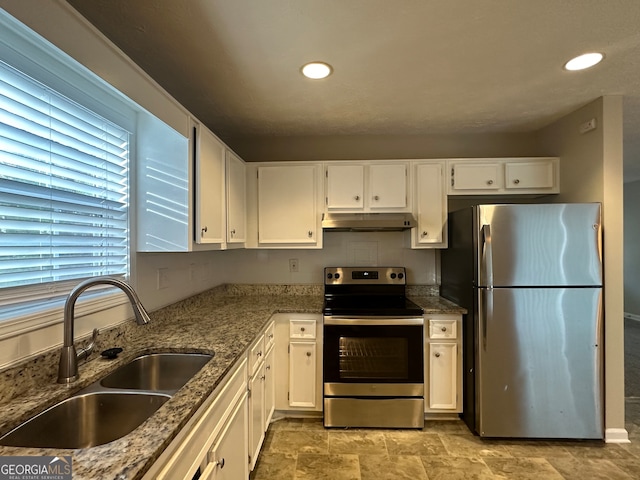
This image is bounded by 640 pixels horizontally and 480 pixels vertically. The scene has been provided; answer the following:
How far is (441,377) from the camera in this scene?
2.35 meters

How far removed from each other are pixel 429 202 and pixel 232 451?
2.22 meters

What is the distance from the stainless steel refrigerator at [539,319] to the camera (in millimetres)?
2072

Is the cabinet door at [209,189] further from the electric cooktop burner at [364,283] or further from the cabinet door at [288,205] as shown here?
the electric cooktop burner at [364,283]

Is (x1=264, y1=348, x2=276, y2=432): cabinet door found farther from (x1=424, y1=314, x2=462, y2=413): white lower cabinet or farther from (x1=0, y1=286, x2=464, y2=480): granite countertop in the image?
(x1=424, y1=314, x2=462, y2=413): white lower cabinet

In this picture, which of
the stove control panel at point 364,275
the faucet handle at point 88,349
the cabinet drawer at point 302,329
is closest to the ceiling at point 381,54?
the stove control panel at point 364,275

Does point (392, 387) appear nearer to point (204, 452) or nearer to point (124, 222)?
point (204, 452)

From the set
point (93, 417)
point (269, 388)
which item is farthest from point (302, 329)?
point (93, 417)

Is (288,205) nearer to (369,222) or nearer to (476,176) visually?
(369,222)

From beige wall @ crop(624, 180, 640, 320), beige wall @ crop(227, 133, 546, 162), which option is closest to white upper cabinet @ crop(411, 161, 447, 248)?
beige wall @ crop(227, 133, 546, 162)

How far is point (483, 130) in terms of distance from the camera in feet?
9.06

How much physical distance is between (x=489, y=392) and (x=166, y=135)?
2.61 m

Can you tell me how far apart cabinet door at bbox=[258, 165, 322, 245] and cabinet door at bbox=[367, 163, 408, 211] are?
0.49 m

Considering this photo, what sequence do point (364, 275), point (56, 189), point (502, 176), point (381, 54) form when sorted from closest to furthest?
point (56, 189) → point (381, 54) → point (502, 176) → point (364, 275)

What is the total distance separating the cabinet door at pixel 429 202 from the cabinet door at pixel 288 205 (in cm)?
87
